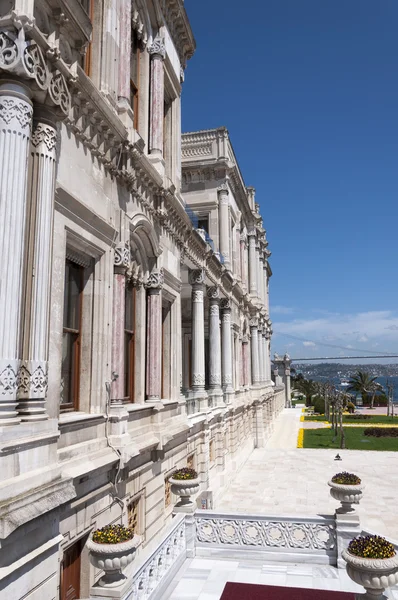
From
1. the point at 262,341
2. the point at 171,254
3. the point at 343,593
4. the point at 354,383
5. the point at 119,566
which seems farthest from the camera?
the point at 354,383

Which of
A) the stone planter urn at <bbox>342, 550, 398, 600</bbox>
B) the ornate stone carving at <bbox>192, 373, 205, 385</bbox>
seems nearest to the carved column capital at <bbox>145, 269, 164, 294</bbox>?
the stone planter urn at <bbox>342, 550, 398, 600</bbox>

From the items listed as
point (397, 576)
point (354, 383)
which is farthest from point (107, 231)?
point (354, 383)

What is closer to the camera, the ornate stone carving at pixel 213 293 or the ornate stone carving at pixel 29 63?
the ornate stone carving at pixel 29 63

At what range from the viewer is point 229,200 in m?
31.2

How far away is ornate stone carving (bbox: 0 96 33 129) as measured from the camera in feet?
21.1

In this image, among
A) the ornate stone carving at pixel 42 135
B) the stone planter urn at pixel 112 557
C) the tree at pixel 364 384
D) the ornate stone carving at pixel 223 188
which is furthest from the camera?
the tree at pixel 364 384

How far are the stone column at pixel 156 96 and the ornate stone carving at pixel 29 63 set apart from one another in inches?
265

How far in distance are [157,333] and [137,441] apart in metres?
3.05

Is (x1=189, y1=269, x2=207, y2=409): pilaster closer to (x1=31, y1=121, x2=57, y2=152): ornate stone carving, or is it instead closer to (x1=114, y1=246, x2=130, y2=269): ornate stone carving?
(x1=114, y1=246, x2=130, y2=269): ornate stone carving

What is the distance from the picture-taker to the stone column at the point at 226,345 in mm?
27906

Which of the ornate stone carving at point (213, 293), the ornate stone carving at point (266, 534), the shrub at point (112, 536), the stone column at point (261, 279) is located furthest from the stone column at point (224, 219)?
the shrub at point (112, 536)

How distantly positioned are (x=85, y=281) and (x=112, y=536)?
476cm

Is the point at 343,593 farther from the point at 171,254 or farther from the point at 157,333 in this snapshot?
the point at 171,254

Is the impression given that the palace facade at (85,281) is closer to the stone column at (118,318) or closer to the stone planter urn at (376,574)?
the stone column at (118,318)
